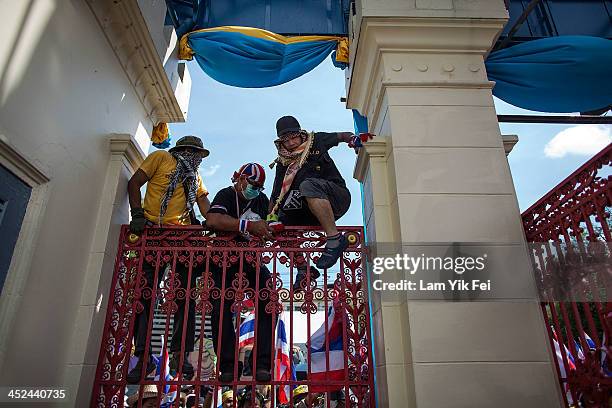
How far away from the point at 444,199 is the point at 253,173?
1.84m

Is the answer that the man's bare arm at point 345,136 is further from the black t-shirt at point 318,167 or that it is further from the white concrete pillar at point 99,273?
the white concrete pillar at point 99,273

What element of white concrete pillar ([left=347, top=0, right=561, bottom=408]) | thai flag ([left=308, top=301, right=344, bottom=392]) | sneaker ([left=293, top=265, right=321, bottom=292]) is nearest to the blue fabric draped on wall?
white concrete pillar ([left=347, top=0, right=561, bottom=408])

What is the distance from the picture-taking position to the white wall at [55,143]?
267 centimetres

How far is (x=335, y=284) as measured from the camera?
3.48 m

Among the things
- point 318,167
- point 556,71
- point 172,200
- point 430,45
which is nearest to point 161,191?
point 172,200

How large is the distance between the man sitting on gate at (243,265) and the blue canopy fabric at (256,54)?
5.76 ft

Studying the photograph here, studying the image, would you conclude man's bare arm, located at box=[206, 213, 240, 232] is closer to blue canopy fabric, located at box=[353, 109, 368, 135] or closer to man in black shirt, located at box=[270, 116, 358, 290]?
man in black shirt, located at box=[270, 116, 358, 290]

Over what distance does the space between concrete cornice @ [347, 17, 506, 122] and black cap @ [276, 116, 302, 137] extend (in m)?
0.92

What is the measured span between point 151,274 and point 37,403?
1229 millimetres

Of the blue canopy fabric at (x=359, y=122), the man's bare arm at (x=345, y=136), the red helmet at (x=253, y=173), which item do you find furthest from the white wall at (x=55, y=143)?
the blue canopy fabric at (x=359, y=122)

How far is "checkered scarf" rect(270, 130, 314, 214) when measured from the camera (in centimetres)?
392

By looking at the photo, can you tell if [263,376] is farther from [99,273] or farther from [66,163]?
[66,163]

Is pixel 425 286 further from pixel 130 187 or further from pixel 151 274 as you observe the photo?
pixel 130 187

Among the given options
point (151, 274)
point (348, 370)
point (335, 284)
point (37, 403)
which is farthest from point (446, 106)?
point (37, 403)
